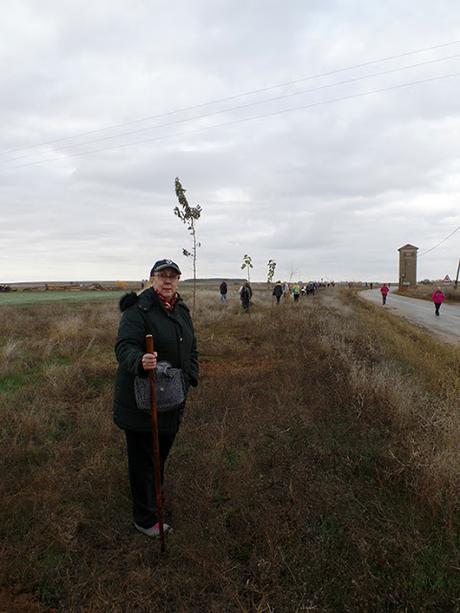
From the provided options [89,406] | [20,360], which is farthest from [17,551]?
[20,360]

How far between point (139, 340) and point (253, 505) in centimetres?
167

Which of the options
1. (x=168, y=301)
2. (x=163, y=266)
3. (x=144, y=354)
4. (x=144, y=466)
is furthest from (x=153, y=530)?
(x=163, y=266)

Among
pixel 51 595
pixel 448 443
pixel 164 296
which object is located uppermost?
pixel 164 296

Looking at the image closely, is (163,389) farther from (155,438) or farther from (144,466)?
(144,466)

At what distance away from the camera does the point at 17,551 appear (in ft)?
8.86

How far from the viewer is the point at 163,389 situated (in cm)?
283

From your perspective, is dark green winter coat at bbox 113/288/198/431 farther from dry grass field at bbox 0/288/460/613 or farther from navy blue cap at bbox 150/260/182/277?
dry grass field at bbox 0/288/460/613

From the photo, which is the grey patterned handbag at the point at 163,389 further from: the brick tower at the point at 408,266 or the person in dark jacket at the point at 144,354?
the brick tower at the point at 408,266

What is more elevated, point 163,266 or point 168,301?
Answer: point 163,266

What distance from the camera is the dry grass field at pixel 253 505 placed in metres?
2.39

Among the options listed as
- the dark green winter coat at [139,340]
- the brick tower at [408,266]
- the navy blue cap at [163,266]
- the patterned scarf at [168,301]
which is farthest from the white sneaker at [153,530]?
the brick tower at [408,266]

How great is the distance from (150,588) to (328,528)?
131 cm

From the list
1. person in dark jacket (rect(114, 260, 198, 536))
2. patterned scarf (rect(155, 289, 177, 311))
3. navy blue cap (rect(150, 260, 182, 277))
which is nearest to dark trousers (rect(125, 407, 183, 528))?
person in dark jacket (rect(114, 260, 198, 536))

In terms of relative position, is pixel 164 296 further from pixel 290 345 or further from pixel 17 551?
pixel 290 345
